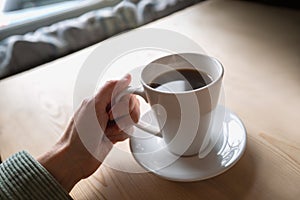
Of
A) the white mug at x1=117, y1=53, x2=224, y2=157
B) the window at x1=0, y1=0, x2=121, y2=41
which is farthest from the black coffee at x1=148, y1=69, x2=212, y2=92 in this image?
the window at x1=0, y1=0, x2=121, y2=41

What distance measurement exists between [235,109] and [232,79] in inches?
4.1

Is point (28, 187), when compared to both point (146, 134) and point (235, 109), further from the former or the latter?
point (235, 109)

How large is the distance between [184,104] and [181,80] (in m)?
0.07

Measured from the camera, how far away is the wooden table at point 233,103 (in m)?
0.49

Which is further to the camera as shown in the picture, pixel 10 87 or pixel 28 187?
pixel 10 87

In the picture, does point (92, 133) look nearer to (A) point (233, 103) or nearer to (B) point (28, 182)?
(B) point (28, 182)

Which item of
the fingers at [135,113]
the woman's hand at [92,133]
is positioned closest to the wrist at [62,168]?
the woman's hand at [92,133]

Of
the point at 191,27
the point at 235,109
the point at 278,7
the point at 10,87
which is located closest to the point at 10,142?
the point at 10,87

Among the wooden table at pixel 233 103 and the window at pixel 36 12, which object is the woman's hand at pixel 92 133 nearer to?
the wooden table at pixel 233 103

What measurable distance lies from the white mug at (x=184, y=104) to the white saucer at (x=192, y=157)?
0.01m

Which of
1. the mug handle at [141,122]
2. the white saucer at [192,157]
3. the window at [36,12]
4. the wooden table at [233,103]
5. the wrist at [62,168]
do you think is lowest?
the window at [36,12]

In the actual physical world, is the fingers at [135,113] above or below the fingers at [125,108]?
below

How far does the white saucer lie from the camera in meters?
0.48

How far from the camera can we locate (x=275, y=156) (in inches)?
20.4
